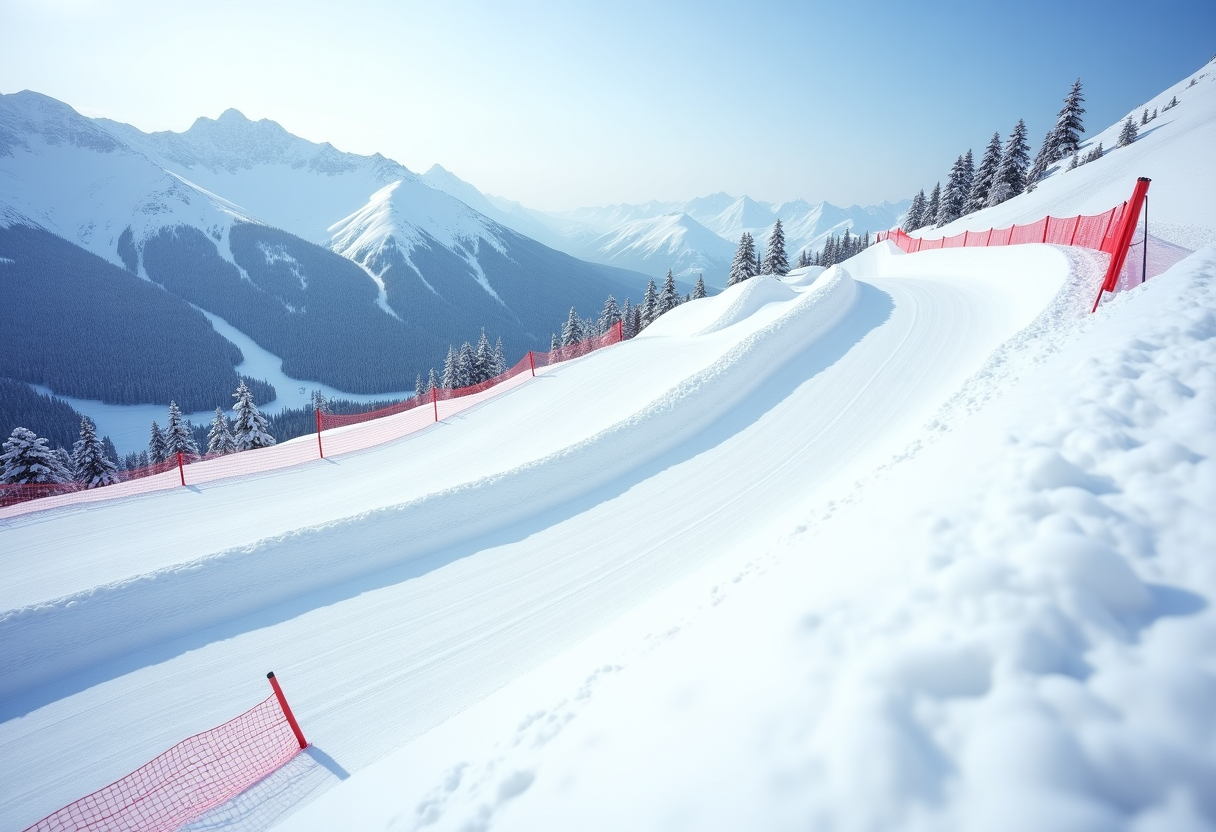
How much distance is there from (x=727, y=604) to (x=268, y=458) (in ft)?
47.0

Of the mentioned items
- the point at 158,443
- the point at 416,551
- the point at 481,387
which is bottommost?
the point at 158,443

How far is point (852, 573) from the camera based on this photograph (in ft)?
10.9

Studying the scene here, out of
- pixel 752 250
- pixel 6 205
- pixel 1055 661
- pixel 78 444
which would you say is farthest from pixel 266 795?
pixel 6 205

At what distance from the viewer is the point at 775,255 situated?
4491 cm

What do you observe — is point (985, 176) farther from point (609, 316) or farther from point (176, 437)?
point (176, 437)

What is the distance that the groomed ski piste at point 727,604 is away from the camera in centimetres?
210

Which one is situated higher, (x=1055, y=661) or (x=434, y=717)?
(x=1055, y=661)

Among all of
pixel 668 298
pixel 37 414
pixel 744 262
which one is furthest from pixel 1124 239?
pixel 37 414

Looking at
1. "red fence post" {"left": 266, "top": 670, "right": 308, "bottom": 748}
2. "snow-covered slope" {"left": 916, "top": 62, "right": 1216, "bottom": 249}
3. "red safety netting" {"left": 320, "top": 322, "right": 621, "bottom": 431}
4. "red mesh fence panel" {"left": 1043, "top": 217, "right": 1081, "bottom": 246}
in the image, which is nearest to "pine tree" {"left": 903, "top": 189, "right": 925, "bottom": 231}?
"snow-covered slope" {"left": 916, "top": 62, "right": 1216, "bottom": 249}

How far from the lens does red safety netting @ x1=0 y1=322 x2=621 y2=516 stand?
10.8 metres

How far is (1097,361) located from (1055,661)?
13.2 ft

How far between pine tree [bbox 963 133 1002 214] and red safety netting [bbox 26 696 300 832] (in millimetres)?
62174

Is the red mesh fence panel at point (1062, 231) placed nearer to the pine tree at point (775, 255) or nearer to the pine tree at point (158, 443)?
the pine tree at point (775, 255)

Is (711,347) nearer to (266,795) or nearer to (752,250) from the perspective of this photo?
(266,795)
